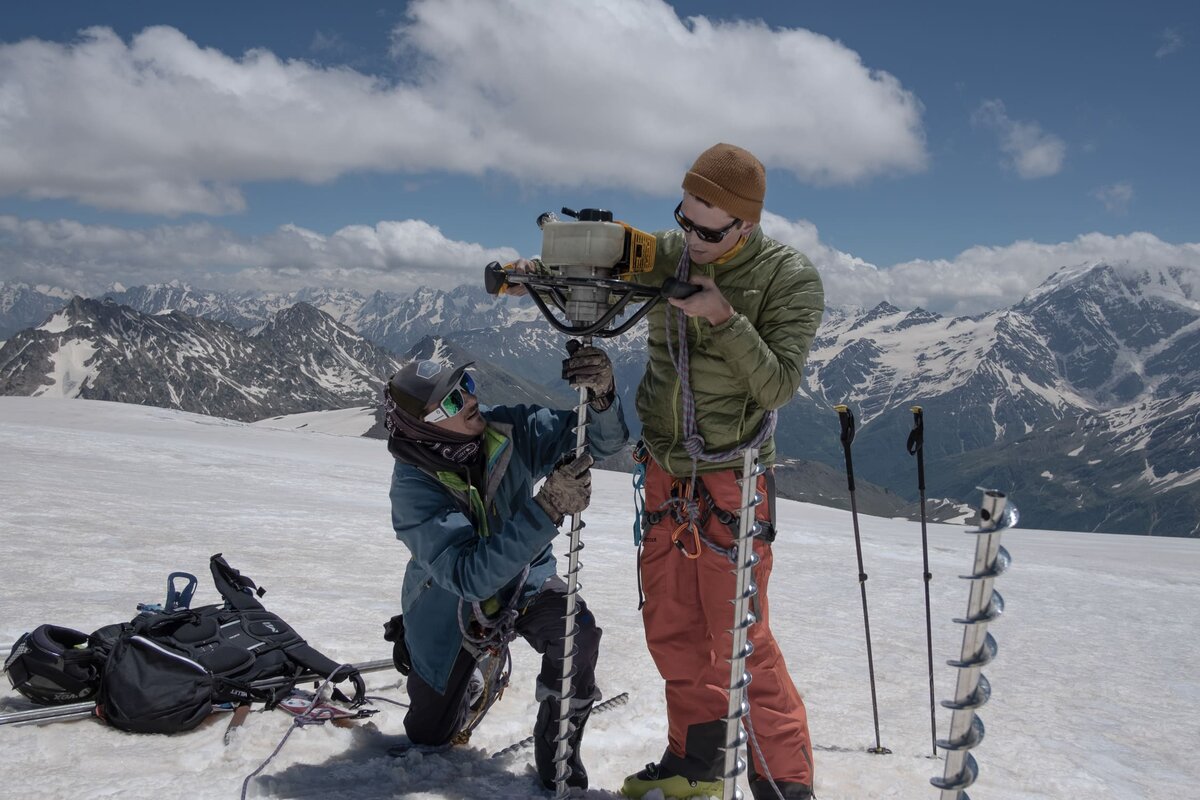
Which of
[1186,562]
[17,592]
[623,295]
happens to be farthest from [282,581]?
[1186,562]

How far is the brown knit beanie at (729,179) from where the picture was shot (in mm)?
4250

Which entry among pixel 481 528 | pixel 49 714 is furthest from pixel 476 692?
pixel 49 714

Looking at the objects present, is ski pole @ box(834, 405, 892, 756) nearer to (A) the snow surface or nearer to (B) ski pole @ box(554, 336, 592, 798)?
(A) the snow surface

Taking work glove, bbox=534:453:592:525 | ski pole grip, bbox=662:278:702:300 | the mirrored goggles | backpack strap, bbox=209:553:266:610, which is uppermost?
ski pole grip, bbox=662:278:702:300

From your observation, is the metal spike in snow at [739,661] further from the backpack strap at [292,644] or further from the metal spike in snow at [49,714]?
the metal spike in snow at [49,714]

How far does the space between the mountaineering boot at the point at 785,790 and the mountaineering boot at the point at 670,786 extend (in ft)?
0.78

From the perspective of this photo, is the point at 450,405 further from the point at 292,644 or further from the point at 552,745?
the point at 292,644

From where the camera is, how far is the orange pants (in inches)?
184

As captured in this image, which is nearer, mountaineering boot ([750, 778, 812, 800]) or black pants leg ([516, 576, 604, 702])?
mountaineering boot ([750, 778, 812, 800])

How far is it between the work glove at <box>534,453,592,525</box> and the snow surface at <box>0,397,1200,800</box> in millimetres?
1776

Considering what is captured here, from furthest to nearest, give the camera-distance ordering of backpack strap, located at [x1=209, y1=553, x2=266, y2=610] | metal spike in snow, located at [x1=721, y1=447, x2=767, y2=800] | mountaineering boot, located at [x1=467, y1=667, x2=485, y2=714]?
backpack strap, located at [x1=209, y1=553, x2=266, y2=610] < mountaineering boot, located at [x1=467, y1=667, x2=485, y2=714] < metal spike in snow, located at [x1=721, y1=447, x2=767, y2=800]

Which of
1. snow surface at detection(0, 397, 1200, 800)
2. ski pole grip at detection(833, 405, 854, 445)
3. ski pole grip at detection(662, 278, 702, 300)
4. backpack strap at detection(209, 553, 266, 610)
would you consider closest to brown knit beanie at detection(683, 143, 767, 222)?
ski pole grip at detection(662, 278, 702, 300)

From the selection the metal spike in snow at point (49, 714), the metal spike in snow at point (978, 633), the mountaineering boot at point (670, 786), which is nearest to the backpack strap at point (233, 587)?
the metal spike in snow at point (49, 714)

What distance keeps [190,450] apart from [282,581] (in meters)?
14.4
